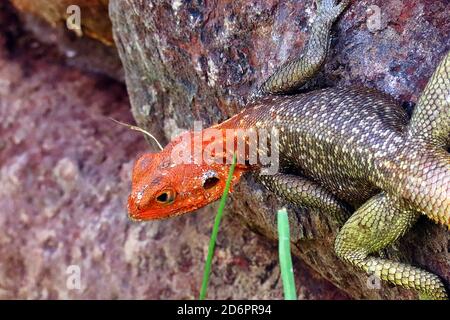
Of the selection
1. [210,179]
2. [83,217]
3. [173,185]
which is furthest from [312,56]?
[83,217]

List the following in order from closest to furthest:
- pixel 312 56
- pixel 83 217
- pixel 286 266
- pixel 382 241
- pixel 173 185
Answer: pixel 286 266
pixel 382 241
pixel 312 56
pixel 173 185
pixel 83 217

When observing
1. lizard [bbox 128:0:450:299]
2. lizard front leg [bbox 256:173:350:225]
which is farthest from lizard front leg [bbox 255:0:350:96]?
lizard front leg [bbox 256:173:350:225]

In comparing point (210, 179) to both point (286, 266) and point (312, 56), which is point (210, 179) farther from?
point (286, 266)

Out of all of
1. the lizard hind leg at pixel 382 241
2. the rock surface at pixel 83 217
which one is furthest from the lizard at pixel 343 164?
the rock surface at pixel 83 217

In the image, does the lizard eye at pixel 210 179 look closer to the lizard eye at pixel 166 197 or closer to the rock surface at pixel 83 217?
the lizard eye at pixel 166 197

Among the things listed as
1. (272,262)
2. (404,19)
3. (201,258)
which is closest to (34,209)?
(201,258)

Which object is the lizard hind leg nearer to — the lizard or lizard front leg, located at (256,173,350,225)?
the lizard

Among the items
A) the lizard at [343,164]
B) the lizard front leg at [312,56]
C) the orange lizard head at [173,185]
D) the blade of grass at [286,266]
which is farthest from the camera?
the orange lizard head at [173,185]

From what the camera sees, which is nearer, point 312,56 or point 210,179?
point 312,56
